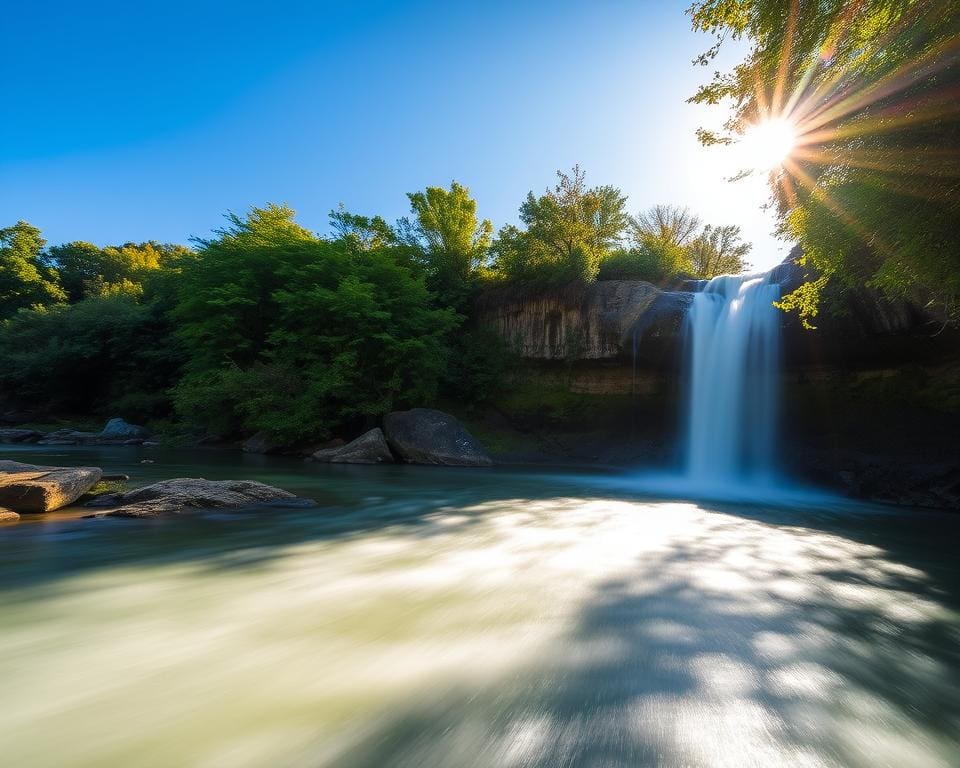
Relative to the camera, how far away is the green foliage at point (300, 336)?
16172 millimetres

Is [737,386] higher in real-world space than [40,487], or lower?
higher

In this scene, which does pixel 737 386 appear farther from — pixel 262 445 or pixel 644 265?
pixel 262 445

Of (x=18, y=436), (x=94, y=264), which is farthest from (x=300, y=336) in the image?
(x=94, y=264)

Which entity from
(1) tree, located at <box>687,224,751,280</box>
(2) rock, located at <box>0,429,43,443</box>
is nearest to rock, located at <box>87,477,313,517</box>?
(2) rock, located at <box>0,429,43,443</box>

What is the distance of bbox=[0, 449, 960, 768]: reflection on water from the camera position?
1.66 m

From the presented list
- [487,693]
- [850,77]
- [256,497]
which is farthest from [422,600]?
[850,77]

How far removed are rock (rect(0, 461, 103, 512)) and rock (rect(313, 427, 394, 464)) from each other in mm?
8880

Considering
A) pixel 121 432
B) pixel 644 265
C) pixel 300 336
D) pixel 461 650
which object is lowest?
pixel 121 432

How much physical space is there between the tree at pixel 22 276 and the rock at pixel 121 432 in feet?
83.2

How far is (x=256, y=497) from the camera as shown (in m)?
6.37

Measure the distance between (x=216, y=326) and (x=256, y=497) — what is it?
14.5m

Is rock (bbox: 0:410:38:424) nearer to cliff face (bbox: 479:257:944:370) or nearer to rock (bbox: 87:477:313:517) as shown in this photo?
cliff face (bbox: 479:257:944:370)

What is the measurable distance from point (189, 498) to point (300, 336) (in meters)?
12.1

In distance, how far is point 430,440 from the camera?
15391 millimetres
